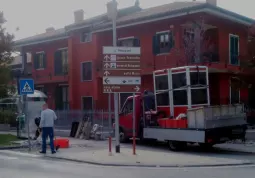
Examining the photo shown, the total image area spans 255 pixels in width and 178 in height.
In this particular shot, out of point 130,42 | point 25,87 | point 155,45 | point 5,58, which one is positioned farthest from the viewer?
point 130,42

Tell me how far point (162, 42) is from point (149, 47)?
1089 millimetres

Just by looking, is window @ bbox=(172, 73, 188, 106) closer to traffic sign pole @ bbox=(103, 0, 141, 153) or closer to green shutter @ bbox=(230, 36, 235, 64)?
traffic sign pole @ bbox=(103, 0, 141, 153)

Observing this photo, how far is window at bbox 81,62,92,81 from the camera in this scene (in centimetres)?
3222

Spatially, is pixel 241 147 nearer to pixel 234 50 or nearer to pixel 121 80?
pixel 121 80

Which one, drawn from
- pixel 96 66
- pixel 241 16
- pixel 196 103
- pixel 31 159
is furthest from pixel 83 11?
pixel 31 159

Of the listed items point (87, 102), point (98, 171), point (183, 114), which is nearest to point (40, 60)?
point (87, 102)

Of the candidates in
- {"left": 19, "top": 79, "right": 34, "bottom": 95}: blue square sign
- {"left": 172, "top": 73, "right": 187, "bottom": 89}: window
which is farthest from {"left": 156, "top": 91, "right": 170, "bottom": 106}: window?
{"left": 19, "top": 79, "right": 34, "bottom": 95}: blue square sign

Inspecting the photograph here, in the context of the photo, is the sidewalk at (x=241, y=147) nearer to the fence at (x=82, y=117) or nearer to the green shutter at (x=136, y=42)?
the fence at (x=82, y=117)

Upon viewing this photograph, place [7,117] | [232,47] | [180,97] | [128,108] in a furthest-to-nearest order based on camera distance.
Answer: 1. [232,47]
2. [7,117]
3. [128,108]
4. [180,97]

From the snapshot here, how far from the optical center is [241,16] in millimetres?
26828

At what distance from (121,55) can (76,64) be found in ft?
60.0

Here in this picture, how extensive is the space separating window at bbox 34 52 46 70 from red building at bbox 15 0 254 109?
166mm

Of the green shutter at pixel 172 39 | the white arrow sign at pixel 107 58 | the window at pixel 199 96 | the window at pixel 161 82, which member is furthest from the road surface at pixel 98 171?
the green shutter at pixel 172 39

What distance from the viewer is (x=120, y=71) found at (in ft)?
49.9
